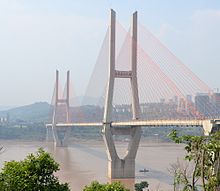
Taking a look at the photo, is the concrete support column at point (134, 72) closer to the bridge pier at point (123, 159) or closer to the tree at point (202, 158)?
the bridge pier at point (123, 159)

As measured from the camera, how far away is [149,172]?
66.9 ft

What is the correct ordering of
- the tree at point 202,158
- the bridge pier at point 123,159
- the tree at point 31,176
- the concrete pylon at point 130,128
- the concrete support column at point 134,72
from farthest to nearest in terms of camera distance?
the bridge pier at point 123,159
the concrete pylon at point 130,128
the concrete support column at point 134,72
the tree at point 31,176
the tree at point 202,158

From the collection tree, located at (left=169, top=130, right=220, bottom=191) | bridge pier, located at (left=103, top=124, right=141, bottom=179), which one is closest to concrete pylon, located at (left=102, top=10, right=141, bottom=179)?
bridge pier, located at (left=103, top=124, right=141, bottom=179)

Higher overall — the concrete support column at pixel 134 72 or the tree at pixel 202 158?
the concrete support column at pixel 134 72

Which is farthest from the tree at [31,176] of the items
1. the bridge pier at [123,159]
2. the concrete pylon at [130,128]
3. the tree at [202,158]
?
the bridge pier at [123,159]

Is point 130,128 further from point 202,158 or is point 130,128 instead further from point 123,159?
point 202,158

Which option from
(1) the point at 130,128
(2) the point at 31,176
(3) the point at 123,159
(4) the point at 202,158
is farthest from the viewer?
(1) the point at 130,128

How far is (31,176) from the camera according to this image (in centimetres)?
716

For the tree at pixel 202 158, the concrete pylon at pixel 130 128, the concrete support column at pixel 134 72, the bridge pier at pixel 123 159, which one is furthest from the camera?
the bridge pier at pixel 123 159

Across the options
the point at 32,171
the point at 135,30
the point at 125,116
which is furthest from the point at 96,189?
the point at 125,116

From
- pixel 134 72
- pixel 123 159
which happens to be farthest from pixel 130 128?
pixel 134 72

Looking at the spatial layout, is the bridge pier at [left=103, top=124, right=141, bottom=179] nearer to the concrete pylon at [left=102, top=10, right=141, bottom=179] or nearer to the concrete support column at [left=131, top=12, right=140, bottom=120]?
the concrete pylon at [left=102, top=10, right=141, bottom=179]

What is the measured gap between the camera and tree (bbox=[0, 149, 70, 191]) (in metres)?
7.09

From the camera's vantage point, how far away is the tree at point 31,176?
7086mm
